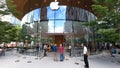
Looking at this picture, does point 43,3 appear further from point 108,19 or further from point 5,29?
point 108,19

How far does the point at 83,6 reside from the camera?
36.4m

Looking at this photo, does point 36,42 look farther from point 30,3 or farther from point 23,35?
point 30,3

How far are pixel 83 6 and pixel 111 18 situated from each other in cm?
1731

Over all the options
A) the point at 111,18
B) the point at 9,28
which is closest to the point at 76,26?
the point at 9,28

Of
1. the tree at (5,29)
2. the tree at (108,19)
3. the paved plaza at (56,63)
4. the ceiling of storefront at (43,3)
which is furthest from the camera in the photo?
the ceiling of storefront at (43,3)

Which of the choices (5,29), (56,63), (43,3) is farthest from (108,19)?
(43,3)

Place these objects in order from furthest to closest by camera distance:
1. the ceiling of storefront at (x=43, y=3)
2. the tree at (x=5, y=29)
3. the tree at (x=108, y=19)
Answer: the ceiling of storefront at (x=43, y=3), the tree at (x=5, y=29), the tree at (x=108, y=19)

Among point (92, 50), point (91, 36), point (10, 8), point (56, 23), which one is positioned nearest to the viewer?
point (10, 8)

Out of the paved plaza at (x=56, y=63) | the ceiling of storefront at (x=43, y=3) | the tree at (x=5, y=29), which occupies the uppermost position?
the ceiling of storefront at (x=43, y=3)

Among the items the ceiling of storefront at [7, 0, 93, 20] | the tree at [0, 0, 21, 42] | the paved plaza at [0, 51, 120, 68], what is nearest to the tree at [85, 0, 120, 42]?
the paved plaza at [0, 51, 120, 68]

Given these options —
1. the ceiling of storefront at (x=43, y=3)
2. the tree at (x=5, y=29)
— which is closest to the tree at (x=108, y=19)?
the tree at (x=5, y=29)

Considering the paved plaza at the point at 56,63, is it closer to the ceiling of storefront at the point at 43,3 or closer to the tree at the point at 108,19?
the tree at the point at 108,19

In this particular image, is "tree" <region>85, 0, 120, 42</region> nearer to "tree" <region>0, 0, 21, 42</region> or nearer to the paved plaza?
the paved plaza

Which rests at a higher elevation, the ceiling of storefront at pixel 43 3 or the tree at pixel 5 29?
the ceiling of storefront at pixel 43 3
